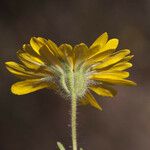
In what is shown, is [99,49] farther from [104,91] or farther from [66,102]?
[66,102]

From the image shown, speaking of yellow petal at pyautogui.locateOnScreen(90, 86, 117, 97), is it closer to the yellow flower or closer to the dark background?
the yellow flower

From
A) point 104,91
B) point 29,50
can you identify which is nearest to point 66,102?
point 104,91

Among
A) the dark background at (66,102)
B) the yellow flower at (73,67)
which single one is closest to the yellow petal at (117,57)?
the yellow flower at (73,67)

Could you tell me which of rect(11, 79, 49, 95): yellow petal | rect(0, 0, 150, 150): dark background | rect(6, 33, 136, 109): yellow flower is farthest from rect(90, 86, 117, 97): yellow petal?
rect(0, 0, 150, 150): dark background

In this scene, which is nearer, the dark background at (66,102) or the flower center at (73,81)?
the flower center at (73,81)

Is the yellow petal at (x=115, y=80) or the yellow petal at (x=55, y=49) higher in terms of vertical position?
the yellow petal at (x=55, y=49)

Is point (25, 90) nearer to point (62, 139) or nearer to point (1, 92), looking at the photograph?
point (62, 139)

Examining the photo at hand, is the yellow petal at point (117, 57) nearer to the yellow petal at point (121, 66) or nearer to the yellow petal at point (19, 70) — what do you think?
the yellow petal at point (121, 66)

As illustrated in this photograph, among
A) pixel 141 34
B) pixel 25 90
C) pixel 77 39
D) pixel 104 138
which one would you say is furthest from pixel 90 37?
pixel 25 90
